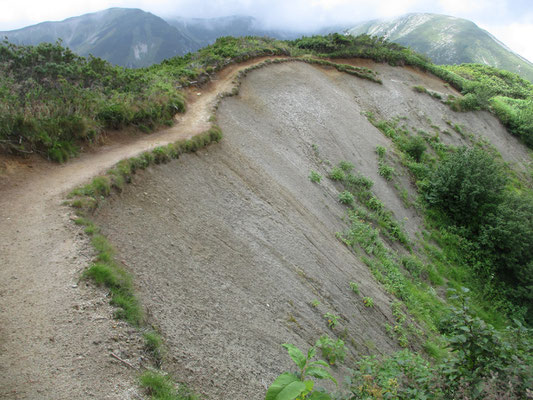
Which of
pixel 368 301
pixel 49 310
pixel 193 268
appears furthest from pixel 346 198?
pixel 49 310

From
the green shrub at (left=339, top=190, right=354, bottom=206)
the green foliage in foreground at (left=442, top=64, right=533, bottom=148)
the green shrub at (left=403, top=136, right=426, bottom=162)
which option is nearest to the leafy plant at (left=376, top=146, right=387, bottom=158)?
the green shrub at (left=403, top=136, right=426, bottom=162)

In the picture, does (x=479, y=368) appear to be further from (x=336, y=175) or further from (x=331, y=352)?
(x=336, y=175)

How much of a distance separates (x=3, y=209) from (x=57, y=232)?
5.33ft

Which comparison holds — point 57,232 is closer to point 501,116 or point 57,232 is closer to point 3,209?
point 3,209

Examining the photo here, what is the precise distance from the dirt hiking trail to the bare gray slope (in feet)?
3.03

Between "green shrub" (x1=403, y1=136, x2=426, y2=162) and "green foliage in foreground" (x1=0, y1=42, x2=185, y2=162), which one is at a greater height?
"green shrub" (x1=403, y1=136, x2=426, y2=162)

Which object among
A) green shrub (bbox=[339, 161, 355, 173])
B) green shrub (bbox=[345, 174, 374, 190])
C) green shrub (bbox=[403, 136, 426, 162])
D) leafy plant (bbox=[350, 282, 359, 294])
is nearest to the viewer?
leafy plant (bbox=[350, 282, 359, 294])

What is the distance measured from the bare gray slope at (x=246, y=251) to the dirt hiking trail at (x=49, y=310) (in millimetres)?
925

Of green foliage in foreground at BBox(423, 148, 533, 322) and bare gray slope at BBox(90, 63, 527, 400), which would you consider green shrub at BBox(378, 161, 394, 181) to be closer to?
bare gray slope at BBox(90, 63, 527, 400)

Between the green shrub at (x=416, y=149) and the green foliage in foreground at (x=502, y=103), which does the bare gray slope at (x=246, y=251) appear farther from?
the green foliage in foreground at (x=502, y=103)

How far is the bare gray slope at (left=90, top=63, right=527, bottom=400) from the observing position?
612 centimetres

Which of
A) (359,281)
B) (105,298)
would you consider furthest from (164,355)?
(359,281)

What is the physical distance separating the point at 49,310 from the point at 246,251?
519 centimetres

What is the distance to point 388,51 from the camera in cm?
3294
